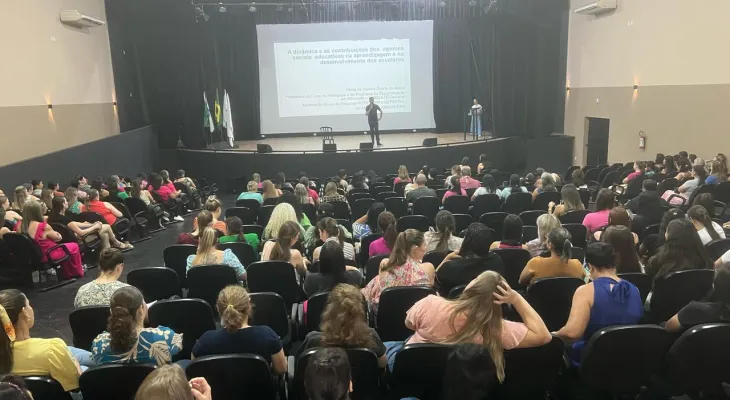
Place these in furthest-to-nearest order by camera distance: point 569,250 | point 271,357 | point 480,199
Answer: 1. point 480,199
2. point 569,250
3. point 271,357

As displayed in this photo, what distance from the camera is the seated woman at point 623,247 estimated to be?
375 centimetres

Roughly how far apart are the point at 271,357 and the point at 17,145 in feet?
31.9

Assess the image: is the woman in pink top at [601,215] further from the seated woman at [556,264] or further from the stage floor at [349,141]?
the stage floor at [349,141]

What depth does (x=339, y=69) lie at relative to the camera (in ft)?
53.6

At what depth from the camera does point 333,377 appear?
187 cm

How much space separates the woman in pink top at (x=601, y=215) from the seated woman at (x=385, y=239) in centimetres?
212

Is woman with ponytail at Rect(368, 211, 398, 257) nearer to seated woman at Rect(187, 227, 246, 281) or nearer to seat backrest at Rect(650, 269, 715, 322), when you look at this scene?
seated woman at Rect(187, 227, 246, 281)

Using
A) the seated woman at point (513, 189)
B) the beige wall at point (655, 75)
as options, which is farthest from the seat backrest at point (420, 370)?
the beige wall at point (655, 75)

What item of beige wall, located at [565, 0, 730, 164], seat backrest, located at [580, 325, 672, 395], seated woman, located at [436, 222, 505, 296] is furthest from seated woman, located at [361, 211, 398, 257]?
beige wall, located at [565, 0, 730, 164]

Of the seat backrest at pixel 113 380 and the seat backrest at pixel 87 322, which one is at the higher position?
the seat backrest at pixel 113 380

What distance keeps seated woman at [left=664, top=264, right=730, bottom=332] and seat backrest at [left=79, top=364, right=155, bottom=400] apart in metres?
2.82

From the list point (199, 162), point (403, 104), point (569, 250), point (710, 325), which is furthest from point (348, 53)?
point (710, 325)

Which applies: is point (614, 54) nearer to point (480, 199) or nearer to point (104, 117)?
point (480, 199)

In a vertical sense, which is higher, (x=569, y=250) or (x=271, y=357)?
(x=569, y=250)
